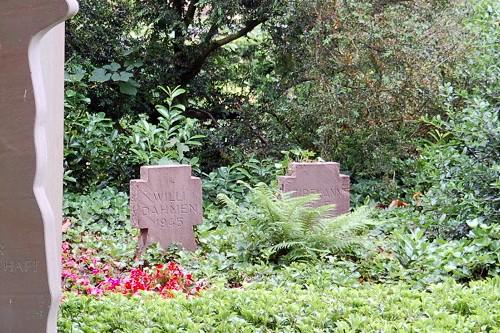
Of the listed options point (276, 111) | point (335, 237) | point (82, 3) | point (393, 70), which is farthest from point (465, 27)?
point (82, 3)

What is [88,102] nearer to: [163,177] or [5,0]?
[163,177]

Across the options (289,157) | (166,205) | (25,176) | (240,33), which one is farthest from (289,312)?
(240,33)

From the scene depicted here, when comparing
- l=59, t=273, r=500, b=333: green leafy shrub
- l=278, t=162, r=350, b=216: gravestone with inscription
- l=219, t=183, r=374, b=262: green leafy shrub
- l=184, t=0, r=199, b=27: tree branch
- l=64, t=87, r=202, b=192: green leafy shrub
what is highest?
l=184, t=0, r=199, b=27: tree branch

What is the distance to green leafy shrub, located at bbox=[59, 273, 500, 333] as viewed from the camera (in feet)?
12.4

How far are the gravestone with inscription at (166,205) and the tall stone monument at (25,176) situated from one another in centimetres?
359

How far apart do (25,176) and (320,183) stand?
4.91 m

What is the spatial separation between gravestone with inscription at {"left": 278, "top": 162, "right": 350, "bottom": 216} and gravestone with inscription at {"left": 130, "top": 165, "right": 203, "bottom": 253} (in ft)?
3.29

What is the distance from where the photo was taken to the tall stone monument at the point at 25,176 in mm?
3047

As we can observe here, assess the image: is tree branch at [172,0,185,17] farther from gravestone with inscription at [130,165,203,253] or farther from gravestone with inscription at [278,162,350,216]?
gravestone with inscription at [130,165,203,253]

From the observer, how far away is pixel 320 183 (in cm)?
772

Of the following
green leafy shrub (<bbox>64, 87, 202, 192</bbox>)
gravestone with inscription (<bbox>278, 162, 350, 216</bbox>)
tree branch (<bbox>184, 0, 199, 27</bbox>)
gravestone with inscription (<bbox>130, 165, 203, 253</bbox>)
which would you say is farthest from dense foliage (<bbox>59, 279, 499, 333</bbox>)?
tree branch (<bbox>184, 0, 199, 27</bbox>)

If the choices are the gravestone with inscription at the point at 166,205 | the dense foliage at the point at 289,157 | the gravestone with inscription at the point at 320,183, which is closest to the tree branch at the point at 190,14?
the dense foliage at the point at 289,157

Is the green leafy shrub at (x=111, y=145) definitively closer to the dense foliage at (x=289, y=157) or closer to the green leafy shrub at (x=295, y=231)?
the dense foliage at (x=289, y=157)

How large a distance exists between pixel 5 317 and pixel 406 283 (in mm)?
3003
